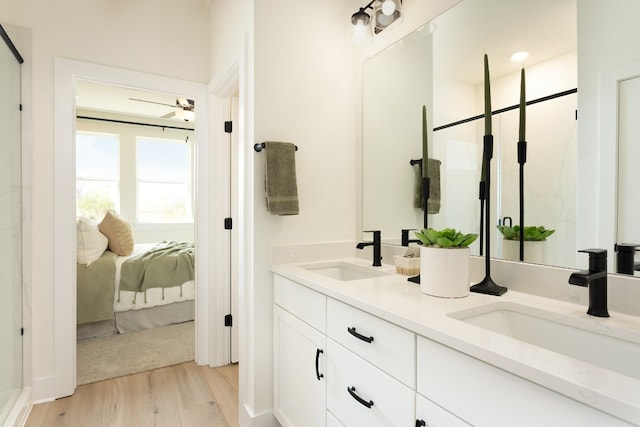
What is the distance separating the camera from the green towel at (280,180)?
65.9 inches

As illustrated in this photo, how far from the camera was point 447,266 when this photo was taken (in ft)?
3.73

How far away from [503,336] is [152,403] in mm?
2131

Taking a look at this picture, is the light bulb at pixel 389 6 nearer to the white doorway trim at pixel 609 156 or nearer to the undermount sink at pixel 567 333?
the white doorway trim at pixel 609 156

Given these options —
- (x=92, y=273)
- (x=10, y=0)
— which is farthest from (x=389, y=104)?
(x=92, y=273)

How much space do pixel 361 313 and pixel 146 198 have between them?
17.6 ft

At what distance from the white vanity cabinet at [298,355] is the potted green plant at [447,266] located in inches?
16.8

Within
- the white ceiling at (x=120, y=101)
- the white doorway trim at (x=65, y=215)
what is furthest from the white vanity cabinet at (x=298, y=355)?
the white ceiling at (x=120, y=101)

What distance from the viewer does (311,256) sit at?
188 centimetres

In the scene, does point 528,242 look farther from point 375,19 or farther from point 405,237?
point 375,19

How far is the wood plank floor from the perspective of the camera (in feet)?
6.18

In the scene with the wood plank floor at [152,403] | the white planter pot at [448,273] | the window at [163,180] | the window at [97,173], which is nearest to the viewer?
the white planter pot at [448,273]

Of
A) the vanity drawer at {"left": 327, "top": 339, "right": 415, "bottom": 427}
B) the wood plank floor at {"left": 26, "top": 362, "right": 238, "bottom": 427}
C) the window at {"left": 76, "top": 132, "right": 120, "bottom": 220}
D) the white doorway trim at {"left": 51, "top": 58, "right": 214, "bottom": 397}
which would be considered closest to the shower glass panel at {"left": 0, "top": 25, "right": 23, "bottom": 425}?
the white doorway trim at {"left": 51, "top": 58, "right": 214, "bottom": 397}

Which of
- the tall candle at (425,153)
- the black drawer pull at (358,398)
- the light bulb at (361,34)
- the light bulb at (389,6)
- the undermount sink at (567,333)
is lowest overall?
the black drawer pull at (358,398)

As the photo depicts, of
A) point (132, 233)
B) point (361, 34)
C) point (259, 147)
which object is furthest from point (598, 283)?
point (132, 233)
